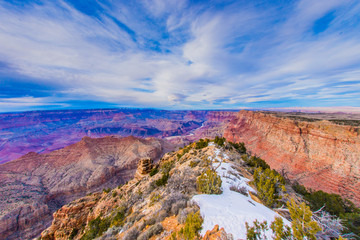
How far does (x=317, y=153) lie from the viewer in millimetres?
34406

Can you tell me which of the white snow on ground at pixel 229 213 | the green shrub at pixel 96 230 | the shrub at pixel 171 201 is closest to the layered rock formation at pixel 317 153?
the white snow on ground at pixel 229 213

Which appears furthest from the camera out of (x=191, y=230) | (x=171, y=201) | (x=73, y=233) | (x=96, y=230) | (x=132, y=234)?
(x=73, y=233)

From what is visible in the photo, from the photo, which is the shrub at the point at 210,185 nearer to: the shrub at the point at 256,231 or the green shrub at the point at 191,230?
the shrub at the point at 256,231

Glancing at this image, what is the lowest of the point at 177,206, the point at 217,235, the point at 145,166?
the point at 145,166

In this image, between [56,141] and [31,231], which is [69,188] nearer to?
[31,231]

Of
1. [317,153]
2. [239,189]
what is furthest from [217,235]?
[317,153]

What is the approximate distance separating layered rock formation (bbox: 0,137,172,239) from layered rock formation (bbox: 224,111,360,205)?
193 feet

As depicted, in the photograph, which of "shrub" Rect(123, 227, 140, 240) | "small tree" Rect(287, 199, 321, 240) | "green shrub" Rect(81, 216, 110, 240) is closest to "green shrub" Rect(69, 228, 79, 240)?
"green shrub" Rect(81, 216, 110, 240)

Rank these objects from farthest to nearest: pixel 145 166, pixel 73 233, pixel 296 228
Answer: pixel 145 166 < pixel 73 233 < pixel 296 228

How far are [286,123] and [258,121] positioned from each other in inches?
742

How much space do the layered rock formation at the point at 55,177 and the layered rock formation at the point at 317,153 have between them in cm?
5897

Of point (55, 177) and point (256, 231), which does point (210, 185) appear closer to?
point (256, 231)

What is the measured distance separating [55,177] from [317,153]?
90938 millimetres

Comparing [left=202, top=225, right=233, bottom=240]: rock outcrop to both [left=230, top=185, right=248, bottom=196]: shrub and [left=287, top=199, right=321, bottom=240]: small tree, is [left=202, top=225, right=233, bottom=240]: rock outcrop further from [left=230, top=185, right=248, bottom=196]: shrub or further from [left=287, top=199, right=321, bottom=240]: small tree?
[left=230, top=185, right=248, bottom=196]: shrub
